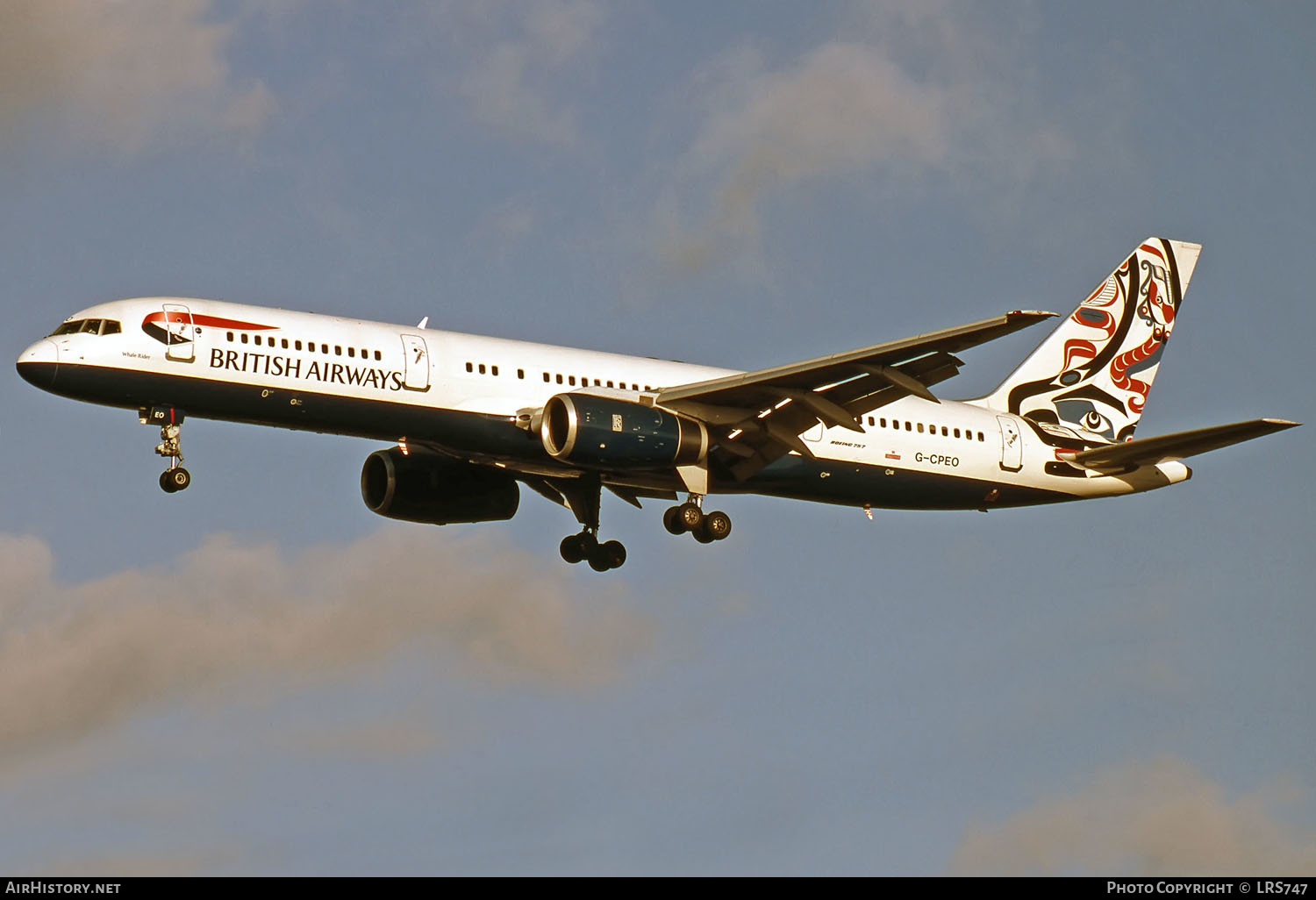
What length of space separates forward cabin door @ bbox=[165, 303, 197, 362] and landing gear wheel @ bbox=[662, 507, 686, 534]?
42.5ft

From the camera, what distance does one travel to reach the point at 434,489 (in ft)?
169

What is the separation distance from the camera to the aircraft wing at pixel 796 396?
44.0 metres

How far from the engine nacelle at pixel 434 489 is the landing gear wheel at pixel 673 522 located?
4976 millimetres

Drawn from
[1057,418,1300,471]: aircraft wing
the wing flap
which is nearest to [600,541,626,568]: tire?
the wing flap

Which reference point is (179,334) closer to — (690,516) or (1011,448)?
(690,516)

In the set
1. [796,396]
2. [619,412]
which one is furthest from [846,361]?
[619,412]

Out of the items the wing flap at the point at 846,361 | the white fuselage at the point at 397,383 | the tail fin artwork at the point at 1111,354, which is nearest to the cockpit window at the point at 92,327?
the white fuselage at the point at 397,383

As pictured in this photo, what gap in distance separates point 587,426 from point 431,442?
4.15m

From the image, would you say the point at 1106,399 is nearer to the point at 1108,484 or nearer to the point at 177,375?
the point at 1108,484

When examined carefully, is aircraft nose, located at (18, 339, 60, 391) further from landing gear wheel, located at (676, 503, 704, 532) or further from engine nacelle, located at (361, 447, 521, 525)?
landing gear wheel, located at (676, 503, 704, 532)

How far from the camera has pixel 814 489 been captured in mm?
→ 50312

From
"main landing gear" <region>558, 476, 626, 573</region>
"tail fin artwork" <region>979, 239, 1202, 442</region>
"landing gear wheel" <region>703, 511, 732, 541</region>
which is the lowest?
"landing gear wheel" <region>703, 511, 732, 541</region>

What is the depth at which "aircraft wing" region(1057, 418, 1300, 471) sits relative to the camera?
44875 millimetres
